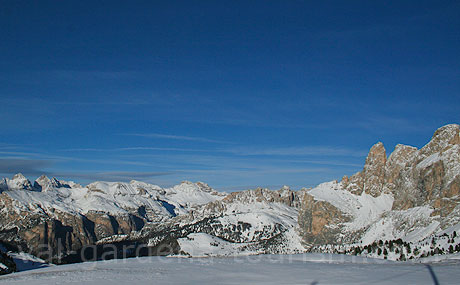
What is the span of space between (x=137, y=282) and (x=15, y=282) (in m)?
9.28

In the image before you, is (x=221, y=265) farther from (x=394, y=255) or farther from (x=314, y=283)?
(x=394, y=255)

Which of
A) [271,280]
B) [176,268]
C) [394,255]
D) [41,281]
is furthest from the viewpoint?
[394,255]

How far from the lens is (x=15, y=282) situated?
29.2 m

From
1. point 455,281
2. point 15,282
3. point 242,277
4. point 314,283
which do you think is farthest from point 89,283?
point 455,281

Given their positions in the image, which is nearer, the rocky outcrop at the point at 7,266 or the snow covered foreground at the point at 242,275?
the snow covered foreground at the point at 242,275

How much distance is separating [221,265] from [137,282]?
9.58 meters

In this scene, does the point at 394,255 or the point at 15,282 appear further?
the point at 394,255

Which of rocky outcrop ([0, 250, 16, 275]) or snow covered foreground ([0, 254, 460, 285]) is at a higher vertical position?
snow covered foreground ([0, 254, 460, 285])

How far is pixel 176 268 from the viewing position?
32.8 meters

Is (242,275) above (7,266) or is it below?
above

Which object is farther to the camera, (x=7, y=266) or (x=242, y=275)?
(x=7, y=266)

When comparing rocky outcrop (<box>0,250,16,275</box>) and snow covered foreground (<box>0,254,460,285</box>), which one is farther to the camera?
rocky outcrop (<box>0,250,16,275</box>)

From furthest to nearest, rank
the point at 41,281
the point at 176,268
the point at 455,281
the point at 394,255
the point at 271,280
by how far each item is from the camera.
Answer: the point at 394,255
the point at 176,268
the point at 41,281
the point at 271,280
the point at 455,281

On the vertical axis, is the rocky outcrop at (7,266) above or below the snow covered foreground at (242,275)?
below
